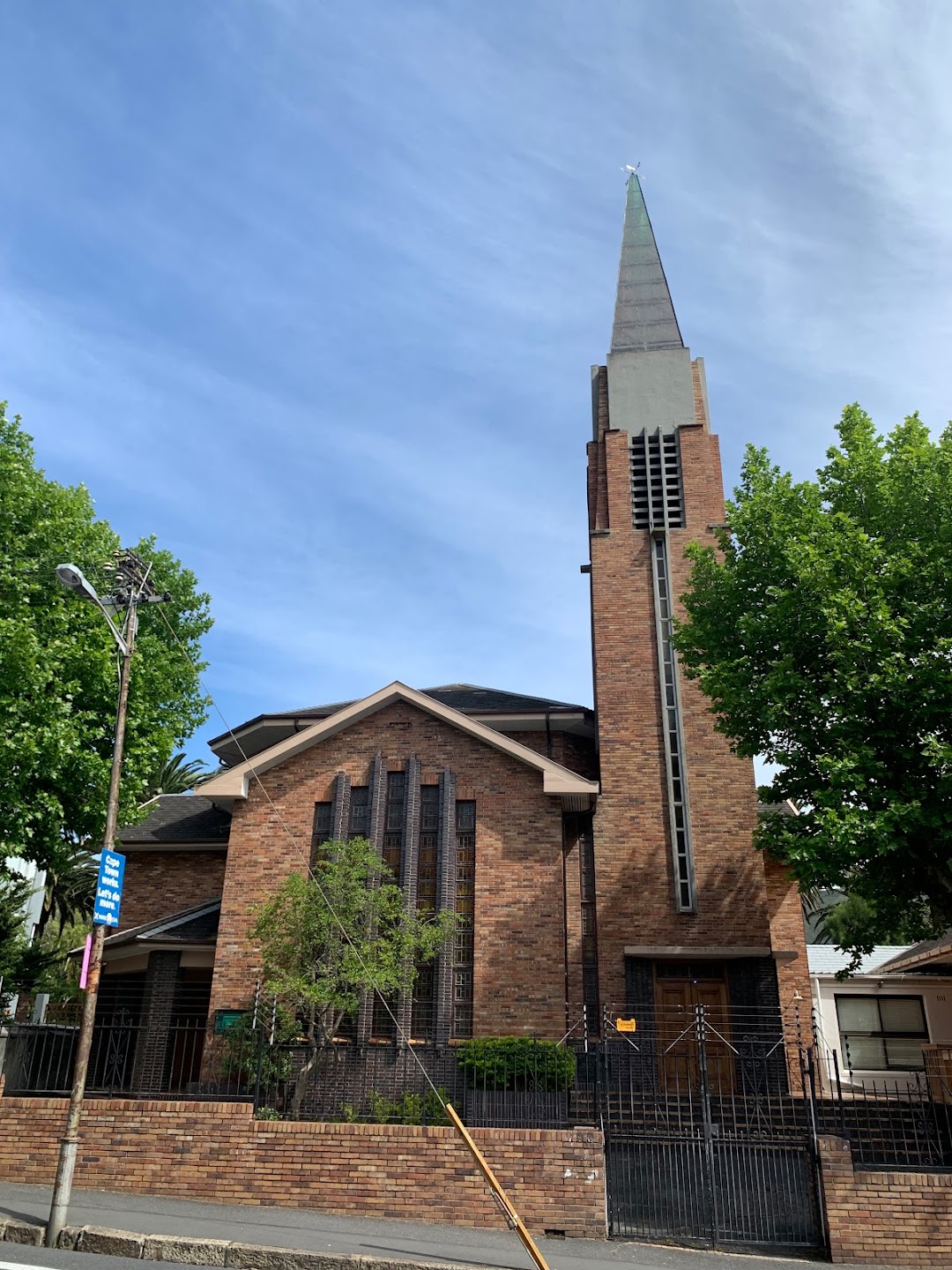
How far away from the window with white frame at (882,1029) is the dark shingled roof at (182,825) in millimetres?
17205

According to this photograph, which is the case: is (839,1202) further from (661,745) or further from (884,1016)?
(884,1016)

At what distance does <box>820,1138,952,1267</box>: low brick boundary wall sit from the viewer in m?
10.9

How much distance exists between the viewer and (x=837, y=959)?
29.1 metres

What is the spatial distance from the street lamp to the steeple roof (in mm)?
16731

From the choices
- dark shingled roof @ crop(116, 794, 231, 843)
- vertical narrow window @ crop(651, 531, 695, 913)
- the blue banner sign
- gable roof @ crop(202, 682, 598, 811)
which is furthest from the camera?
dark shingled roof @ crop(116, 794, 231, 843)

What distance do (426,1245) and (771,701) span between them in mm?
9980

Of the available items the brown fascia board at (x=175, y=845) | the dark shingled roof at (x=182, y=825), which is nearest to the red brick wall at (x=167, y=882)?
the brown fascia board at (x=175, y=845)

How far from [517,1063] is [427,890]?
15.7 feet

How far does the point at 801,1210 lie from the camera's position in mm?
11664

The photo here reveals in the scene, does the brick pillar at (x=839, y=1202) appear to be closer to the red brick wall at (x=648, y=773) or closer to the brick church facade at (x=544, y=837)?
the brick church facade at (x=544, y=837)

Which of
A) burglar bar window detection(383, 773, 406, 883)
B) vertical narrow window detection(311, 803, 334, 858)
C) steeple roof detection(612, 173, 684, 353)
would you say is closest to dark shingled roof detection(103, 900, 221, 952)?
vertical narrow window detection(311, 803, 334, 858)

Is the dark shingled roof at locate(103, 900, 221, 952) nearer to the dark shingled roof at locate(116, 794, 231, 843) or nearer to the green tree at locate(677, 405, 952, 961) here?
the dark shingled roof at locate(116, 794, 231, 843)

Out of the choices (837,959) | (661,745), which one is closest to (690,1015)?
(661,745)

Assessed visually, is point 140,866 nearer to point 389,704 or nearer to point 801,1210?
point 389,704
